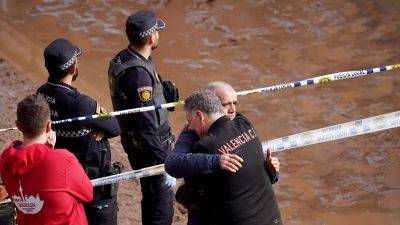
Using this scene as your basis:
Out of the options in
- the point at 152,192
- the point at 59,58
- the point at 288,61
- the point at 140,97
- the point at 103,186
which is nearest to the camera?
the point at 59,58

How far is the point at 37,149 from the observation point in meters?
3.30

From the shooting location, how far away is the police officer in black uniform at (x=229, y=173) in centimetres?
327

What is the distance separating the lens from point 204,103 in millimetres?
3346

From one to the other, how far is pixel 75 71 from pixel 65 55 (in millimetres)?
154

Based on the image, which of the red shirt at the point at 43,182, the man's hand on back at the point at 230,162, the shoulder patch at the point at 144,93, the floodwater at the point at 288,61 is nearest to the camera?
the man's hand on back at the point at 230,162

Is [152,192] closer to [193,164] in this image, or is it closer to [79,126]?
[79,126]

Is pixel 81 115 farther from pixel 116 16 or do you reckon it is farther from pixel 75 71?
pixel 116 16

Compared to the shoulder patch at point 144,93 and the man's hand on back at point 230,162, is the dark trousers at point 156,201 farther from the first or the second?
the man's hand on back at point 230,162

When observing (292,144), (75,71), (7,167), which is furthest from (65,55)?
(292,144)

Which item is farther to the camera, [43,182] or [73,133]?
[73,133]

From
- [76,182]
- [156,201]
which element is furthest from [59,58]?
[156,201]

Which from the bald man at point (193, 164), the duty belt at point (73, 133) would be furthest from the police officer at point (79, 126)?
the bald man at point (193, 164)

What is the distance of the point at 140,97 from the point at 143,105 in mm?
65

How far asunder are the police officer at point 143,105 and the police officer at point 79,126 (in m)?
0.36
